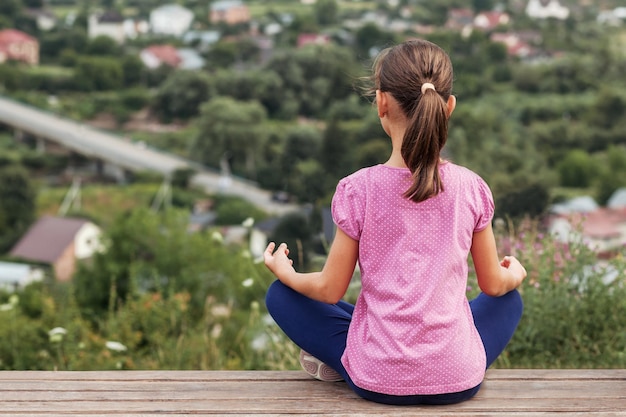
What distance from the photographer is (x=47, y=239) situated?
19.2 m

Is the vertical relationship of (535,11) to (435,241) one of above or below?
below

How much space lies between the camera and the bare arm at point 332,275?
1.25 meters

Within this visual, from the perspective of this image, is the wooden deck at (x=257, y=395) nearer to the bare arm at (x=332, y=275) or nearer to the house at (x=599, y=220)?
the bare arm at (x=332, y=275)

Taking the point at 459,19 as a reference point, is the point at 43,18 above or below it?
Result: above

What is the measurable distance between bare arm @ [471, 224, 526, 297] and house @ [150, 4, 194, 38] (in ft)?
154

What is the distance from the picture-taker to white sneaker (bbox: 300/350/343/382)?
1.35 metres

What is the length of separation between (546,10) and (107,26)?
22.1 metres

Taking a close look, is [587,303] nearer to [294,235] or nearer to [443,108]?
[443,108]

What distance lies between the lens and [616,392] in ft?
4.32

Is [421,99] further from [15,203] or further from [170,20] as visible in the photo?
[170,20]

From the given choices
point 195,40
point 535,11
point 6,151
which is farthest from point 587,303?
point 535,11

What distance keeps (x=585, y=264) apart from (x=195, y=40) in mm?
42473

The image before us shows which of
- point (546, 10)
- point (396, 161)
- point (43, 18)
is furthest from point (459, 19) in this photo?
point (396, 161)

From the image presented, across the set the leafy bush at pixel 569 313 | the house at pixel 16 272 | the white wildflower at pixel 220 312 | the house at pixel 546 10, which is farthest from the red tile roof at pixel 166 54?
the leafy bush at pixel 569 313
